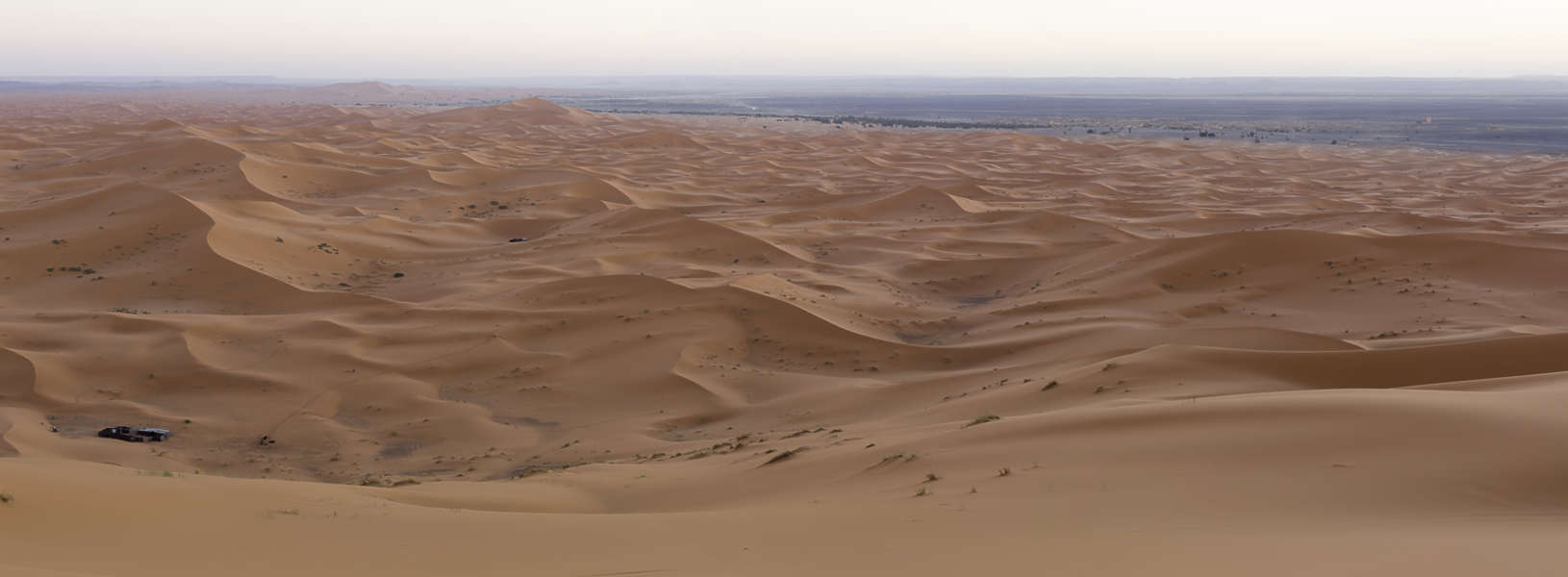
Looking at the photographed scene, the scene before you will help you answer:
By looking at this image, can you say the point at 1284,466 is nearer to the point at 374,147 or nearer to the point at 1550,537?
the point at 1550,537

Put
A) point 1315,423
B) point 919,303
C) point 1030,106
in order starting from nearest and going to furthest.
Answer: point 1315,423 < point 919,303 < point 1030,106

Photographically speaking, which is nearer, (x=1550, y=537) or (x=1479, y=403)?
(x=1550, y=537)

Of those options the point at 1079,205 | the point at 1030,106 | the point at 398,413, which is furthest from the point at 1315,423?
the point at 1030,106

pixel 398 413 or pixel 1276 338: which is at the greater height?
pixel 1276 338

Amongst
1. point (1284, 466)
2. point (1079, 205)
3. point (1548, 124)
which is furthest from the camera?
point (1548, 124)

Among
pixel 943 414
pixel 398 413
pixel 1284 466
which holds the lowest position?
pixel 398 413

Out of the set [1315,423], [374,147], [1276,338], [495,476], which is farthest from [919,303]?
[374,147]
